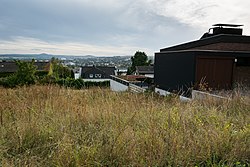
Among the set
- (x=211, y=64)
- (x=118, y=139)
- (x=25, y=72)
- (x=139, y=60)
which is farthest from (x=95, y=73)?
(x=118, y=139)

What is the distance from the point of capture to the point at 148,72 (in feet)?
139

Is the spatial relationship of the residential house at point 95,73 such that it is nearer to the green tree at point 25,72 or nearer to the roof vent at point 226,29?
the green tree at point 25,72

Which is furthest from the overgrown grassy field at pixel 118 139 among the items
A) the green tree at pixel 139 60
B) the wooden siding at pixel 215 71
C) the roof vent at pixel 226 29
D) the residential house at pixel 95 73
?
the green tree at pixel 139 60

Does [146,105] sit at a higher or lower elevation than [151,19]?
lower

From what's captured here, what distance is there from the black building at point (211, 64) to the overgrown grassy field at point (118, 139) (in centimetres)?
840

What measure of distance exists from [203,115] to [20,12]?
12.9 metres

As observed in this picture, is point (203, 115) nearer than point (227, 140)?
No

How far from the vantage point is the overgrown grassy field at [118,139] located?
2.13m

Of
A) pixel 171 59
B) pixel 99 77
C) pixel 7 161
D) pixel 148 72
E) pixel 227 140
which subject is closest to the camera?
pixel 7 161

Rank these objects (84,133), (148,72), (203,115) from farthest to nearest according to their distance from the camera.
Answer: (148,72) → (203,115) → (84,133)

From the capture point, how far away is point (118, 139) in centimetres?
238

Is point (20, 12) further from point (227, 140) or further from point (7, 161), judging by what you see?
point (227, 140)

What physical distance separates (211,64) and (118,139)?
10692mm

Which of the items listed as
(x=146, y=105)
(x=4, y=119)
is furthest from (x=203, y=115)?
(x=4, y=119)
